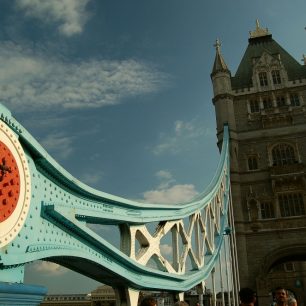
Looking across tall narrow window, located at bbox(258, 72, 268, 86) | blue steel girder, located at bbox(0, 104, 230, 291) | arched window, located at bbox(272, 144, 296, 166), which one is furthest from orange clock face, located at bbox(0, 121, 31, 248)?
tall narrow window, located at bbox(258, 72, 268, 86)

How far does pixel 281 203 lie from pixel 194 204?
1407 cm

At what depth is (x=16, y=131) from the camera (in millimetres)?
7617

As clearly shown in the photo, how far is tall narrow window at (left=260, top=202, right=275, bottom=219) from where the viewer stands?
2945 centimetres

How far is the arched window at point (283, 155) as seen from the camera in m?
31.0

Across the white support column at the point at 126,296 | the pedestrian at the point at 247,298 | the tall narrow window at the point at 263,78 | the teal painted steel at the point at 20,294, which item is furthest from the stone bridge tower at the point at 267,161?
the pedestrian at the point at 247,298

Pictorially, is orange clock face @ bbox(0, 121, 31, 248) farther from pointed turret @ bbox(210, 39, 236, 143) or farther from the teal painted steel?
pointed turret @ bbox(210, 39, 236, 143)

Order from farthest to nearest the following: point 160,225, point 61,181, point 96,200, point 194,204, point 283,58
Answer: point 283,58 < point 194,204 < point 160,225 < point 96,200 < point 61,181

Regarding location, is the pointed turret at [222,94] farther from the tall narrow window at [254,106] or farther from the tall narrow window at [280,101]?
the tall narrow window at [280,101]

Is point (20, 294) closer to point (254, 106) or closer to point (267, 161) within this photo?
point (267, 161)

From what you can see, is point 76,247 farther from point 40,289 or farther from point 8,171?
point 8,171

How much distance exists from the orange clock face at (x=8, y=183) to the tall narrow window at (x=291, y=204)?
81.8 feet

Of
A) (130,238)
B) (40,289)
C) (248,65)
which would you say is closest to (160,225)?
(130,238)

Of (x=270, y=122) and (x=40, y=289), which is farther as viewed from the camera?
(x=270, y=122)

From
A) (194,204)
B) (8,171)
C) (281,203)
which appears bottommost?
(8,171)
